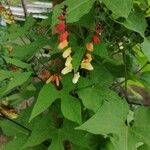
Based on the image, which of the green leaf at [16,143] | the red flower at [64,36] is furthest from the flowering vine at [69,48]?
the green leaf at [16,143]

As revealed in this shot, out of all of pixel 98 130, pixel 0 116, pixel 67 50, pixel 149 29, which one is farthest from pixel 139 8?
pixel 0 116

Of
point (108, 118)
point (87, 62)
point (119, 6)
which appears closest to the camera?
point (119, 6)

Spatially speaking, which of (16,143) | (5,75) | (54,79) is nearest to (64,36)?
(54,79)

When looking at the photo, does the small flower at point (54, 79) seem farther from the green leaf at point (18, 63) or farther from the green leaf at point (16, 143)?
the green leaf at point (16, 143)

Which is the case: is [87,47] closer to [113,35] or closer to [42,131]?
[113,35]

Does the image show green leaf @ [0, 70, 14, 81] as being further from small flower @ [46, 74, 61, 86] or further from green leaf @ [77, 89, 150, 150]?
green leaf @ [77, 89, 150, 150]

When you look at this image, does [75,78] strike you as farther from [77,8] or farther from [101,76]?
[77,8]
